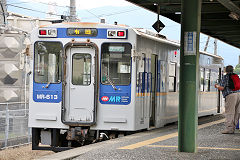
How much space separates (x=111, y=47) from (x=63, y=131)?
2.57 m

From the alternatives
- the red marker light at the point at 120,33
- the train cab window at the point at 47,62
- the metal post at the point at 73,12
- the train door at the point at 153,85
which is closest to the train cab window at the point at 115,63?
the red marker light at the point at 120,33

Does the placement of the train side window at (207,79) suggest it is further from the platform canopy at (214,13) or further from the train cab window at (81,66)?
the train cab window at (81,66)

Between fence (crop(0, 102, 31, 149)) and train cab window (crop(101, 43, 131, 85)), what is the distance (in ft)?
17.1

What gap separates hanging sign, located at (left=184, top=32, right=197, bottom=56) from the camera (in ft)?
29.9

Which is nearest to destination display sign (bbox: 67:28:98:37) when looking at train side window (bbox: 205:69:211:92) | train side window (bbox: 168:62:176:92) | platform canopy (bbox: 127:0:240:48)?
platform canopy (bbox: 127:0:240:48)

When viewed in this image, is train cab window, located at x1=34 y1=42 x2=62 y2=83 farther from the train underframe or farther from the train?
the train underframe

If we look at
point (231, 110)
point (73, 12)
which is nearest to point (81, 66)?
point (231, 110)

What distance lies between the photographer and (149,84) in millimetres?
14211

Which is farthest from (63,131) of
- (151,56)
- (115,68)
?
(151,56)

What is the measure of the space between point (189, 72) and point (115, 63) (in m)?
3.95

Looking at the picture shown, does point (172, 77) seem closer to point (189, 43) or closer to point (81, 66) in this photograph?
point (81, 66)

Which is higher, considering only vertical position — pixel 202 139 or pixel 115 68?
pixel 115 68

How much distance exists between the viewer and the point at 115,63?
12.9 m

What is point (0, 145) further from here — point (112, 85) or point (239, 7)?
point (239, 7)
